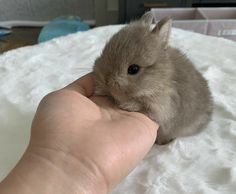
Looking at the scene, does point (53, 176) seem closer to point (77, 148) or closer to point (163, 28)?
point (77, 148)

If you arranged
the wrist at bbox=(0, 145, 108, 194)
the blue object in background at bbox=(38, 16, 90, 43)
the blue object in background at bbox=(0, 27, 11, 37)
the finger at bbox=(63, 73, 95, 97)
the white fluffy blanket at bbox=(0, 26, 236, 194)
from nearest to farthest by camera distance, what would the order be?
the wrist at bbox=(0, 145, 108, 194) < the white fluffy blanket at bbox=(0, 26, 236, 194) < the finger at bbox=(63, 73, 95, 97) < the blue object in background at bbox=(38, 16, 90, 43) < the blue object in background at bbox=(0, 27, 11, 37)

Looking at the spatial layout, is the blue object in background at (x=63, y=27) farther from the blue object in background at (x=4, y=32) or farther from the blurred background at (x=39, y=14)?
the blue object in background at (x=4, y=32)

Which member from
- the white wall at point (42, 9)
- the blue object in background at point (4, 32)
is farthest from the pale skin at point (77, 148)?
the white wall at point (42, 9)

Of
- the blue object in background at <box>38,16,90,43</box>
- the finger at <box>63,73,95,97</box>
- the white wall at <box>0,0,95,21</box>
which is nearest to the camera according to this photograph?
the finger at <box>63,73,95,97</box>

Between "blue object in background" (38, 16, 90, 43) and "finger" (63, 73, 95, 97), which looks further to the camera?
"blue object in background" (38, 16, 90, 43)

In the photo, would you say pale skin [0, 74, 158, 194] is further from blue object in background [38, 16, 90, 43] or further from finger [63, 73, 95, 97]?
blue object in background [38, 16, 90, 43]

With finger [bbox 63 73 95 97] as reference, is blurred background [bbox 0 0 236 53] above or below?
below

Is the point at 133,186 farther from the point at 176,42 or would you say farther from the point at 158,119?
the point at 176,42

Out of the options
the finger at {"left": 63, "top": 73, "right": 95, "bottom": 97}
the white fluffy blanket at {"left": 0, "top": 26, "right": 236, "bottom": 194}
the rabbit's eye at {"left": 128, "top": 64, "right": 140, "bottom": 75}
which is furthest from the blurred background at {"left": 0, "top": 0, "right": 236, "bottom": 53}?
the rabbit's eye at {"left": 128, "top": 64, "right": 140, "bottom": 75}
